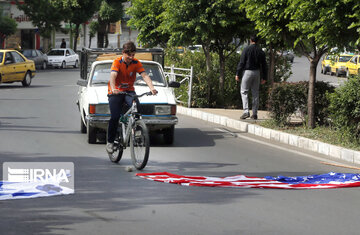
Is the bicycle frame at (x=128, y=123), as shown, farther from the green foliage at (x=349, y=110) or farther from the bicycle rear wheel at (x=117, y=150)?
the green foliage at (x=349, y=110)

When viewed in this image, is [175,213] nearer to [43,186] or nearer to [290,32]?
[43,186]

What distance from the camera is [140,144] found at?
9742 mm

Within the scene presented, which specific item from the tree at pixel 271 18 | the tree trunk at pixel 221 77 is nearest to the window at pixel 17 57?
the tree trunk at pixel 221 77

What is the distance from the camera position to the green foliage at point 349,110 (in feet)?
38.8

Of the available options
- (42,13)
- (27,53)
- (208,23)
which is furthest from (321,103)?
(42,13)

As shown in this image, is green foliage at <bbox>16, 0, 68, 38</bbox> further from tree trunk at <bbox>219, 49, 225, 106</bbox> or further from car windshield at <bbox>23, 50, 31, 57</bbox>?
tree trunk at <bbox>219, 49, 225, 106</bbox>

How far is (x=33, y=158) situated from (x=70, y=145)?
1.63 metres

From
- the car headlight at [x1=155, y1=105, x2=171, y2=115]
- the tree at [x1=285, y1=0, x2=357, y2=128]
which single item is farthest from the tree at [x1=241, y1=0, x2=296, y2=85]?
the car headlight at [x1=155, y1=105, x2=171, y2=115]

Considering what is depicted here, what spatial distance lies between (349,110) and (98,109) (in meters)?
4.11

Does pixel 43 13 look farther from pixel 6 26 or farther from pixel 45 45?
pixel 45 45

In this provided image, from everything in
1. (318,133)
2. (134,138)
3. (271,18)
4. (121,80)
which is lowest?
(318,133)

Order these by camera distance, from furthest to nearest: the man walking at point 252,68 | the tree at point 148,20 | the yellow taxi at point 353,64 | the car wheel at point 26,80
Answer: the yellow taxi at point 353,64 → the car wheel at point 26,80 → the tree at point 148,20 → the man walking at point 252,68

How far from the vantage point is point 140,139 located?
9750mm

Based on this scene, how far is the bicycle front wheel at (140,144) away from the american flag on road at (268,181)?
0.30 metres
